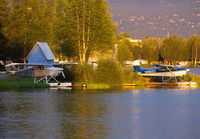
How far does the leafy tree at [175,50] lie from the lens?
14900 centimetres

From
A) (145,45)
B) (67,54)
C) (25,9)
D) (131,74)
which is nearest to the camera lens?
(131,74)

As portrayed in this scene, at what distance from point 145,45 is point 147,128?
499 feet

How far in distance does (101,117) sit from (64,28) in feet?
125

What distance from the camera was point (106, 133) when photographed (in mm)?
17641

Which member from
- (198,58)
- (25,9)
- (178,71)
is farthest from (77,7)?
(198,58)

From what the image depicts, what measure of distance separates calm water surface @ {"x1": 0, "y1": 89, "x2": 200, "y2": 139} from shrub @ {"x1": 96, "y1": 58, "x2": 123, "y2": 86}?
9032 millimetres

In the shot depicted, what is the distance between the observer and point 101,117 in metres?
22.6

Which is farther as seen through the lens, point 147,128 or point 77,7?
point 77,7

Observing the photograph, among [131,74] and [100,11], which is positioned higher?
[100,11]

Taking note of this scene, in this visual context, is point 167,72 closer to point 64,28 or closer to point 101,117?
point 64,28

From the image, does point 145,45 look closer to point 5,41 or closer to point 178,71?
point 5,41

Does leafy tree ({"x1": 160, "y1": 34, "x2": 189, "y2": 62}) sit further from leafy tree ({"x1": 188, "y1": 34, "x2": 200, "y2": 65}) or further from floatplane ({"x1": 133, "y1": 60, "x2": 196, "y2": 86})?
floatplane ({"x1": 133, "y1": 60, "x2": 196, "y2": 86})

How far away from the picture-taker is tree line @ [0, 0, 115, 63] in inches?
2283

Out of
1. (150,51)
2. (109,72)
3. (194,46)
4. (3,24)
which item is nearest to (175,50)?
(194,46)
